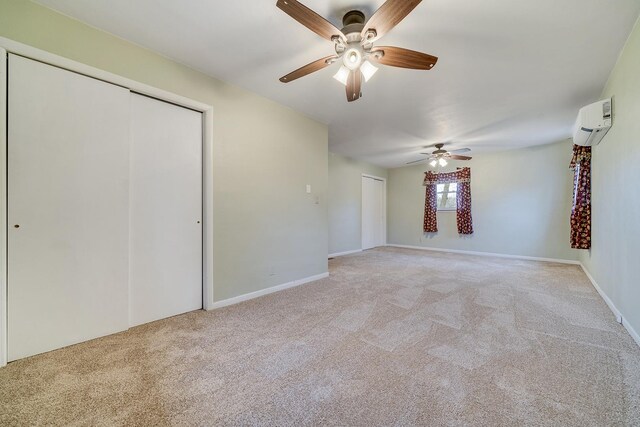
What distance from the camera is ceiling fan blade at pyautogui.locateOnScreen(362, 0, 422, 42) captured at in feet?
4.20

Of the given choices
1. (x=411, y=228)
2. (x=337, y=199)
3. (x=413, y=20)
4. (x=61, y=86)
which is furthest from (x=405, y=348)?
(x=411, y=228)

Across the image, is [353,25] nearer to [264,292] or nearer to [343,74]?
[343,74]

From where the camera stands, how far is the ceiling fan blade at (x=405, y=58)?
1600mm

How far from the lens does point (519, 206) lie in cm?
522

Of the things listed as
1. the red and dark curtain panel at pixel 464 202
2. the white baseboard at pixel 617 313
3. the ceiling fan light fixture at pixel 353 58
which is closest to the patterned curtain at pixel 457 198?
the red and dark curtain panel at pixel 464 202

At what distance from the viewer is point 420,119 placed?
3531 millimetres

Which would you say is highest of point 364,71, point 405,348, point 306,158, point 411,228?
point 364,71

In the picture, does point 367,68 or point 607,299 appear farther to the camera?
point 607,299

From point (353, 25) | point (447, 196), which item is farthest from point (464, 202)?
point (353, 25)

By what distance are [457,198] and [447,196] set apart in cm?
28

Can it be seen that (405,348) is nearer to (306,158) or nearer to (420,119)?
(306,158)

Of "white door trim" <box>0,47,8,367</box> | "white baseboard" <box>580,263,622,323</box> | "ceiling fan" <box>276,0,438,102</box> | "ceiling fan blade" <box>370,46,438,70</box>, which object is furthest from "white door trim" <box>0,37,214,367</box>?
"white baseboard" <box>580,263,622,323</box>

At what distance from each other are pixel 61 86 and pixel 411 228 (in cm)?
689

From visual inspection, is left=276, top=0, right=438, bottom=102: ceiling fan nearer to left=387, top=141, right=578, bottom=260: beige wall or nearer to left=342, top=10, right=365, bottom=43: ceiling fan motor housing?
left=342, top=10, right=365, bottom=43: ceiling fan motor housing
